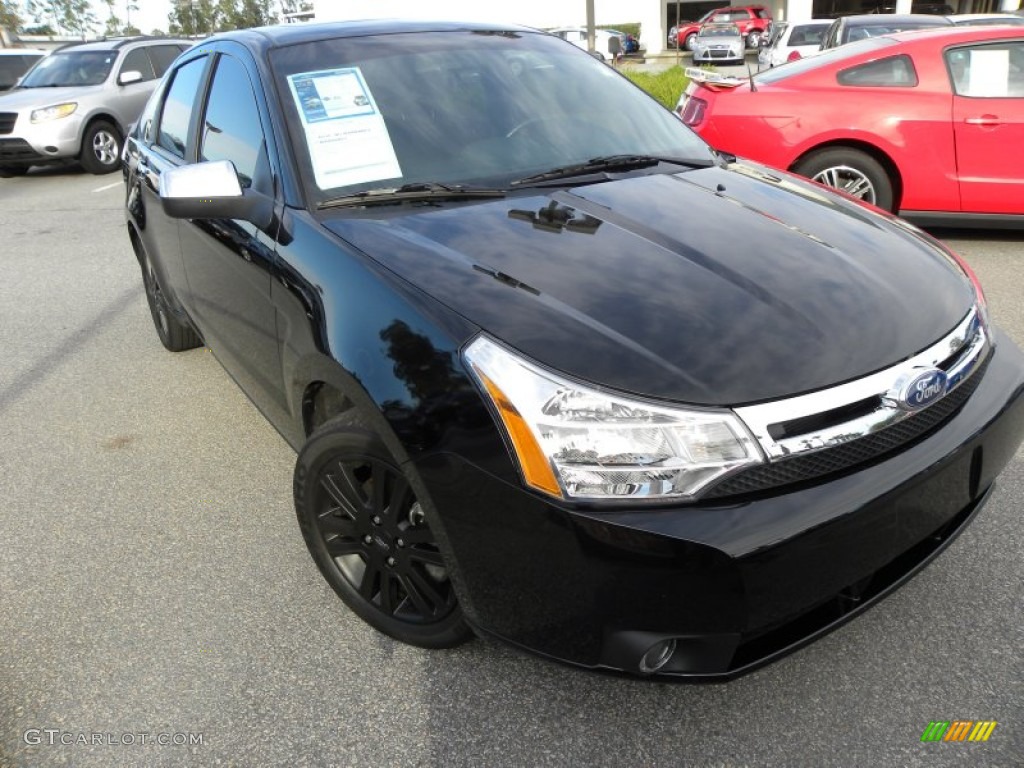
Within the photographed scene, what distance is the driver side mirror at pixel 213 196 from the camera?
2439 millimetres

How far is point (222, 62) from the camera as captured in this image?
3.11 meters

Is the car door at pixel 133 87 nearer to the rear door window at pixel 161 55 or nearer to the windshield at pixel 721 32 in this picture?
the rear door window at pixel 161 55

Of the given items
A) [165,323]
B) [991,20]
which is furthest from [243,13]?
[165,323]

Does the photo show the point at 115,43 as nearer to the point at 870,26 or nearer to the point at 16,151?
the point at 16,151

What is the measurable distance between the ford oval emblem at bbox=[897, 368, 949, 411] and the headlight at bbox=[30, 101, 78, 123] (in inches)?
469

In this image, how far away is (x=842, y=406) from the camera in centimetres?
170

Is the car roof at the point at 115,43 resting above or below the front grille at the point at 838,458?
above

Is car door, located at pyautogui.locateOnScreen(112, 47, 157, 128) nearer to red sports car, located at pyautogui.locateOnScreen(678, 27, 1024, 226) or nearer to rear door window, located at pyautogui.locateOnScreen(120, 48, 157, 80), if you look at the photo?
rear door window, located at pyautogui.locateOnScreen(120, 48, 157, 80)

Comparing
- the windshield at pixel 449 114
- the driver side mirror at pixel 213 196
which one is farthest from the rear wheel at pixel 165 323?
the windshield at pixel 449 114

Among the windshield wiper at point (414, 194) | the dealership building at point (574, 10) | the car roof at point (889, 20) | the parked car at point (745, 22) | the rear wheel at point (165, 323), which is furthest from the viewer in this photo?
the dealership building at point (574, 10)

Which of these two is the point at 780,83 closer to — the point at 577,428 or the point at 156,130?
the point at 156,130

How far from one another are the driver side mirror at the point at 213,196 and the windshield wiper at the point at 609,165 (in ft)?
2.61

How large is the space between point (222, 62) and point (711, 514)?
2.62 meters

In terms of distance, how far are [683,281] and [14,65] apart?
1687cm
